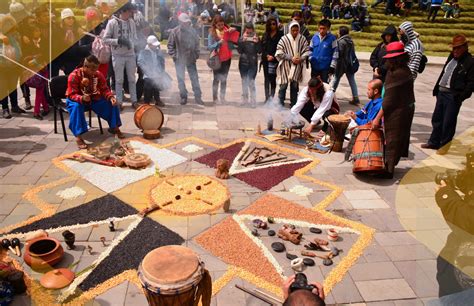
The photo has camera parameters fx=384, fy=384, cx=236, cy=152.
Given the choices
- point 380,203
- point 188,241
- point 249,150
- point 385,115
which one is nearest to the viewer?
point 188,241

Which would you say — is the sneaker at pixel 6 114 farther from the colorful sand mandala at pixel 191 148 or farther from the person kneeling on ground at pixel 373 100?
the person kneeling on ground at pixel 373 100

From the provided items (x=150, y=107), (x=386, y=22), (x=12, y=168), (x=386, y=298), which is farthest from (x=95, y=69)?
(x=386, y=22)

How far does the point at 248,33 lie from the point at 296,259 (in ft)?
22.5

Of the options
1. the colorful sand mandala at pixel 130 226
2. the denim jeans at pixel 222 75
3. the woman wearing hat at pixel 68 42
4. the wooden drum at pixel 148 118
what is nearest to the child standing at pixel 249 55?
the denim jeans at pixel 222 75

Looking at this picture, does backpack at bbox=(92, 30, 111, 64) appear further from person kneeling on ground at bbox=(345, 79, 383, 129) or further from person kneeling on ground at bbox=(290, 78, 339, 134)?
person kneeling on ground at bbox=(345, 79, 383, 129)

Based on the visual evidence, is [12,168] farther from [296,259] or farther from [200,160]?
[296,259]

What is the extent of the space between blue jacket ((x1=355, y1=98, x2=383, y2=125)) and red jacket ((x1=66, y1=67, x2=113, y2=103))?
4.75m

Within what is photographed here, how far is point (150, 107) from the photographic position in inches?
297

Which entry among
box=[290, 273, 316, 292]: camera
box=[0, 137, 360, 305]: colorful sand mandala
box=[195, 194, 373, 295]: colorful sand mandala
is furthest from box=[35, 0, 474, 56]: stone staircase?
box=[290, 273, 316, 292]: camera

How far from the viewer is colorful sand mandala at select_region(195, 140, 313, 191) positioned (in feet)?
19.6

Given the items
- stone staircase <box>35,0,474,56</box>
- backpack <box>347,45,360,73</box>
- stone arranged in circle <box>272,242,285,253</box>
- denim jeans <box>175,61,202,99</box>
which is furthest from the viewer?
stone staircase <box>35,0,474,56</box>

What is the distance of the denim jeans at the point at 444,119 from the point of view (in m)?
7.12

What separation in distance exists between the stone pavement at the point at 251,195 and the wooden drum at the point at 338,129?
0.20 metres

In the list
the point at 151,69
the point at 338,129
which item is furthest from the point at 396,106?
the point at 151,69
